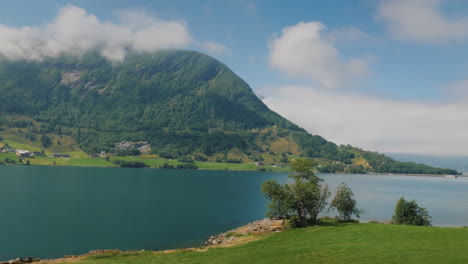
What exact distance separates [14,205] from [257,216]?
253 ft

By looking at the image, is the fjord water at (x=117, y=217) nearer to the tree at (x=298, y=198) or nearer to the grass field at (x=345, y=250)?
the tree at (x=298, y=198)

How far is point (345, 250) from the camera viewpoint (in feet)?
131

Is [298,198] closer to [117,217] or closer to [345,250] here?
[345,250]

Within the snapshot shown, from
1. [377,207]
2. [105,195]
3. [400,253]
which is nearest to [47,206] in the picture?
[105,195]

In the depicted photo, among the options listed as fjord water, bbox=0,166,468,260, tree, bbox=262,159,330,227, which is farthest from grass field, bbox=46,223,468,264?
fjord water, bbox=0,166,468,260

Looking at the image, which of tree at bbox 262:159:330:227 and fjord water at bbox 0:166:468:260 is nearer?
fjord water at bbox 0:166:468:260

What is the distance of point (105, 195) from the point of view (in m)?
133

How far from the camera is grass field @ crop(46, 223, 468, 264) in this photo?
34.2m

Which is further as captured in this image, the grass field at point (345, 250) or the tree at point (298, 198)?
the tree at point (298, 198)

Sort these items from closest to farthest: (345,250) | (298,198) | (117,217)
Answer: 1. (345,250)
2. (298,198)
3. (117,217)

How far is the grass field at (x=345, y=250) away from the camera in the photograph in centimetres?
3419

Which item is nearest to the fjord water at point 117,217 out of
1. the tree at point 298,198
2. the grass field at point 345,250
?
the tree at point 298,198

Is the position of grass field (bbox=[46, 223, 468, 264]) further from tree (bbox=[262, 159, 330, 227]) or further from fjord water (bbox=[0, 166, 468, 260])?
fjord water (bbox=[0, 166, 468, 260])

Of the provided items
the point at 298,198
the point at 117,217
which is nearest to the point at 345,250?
the point at 298,198
